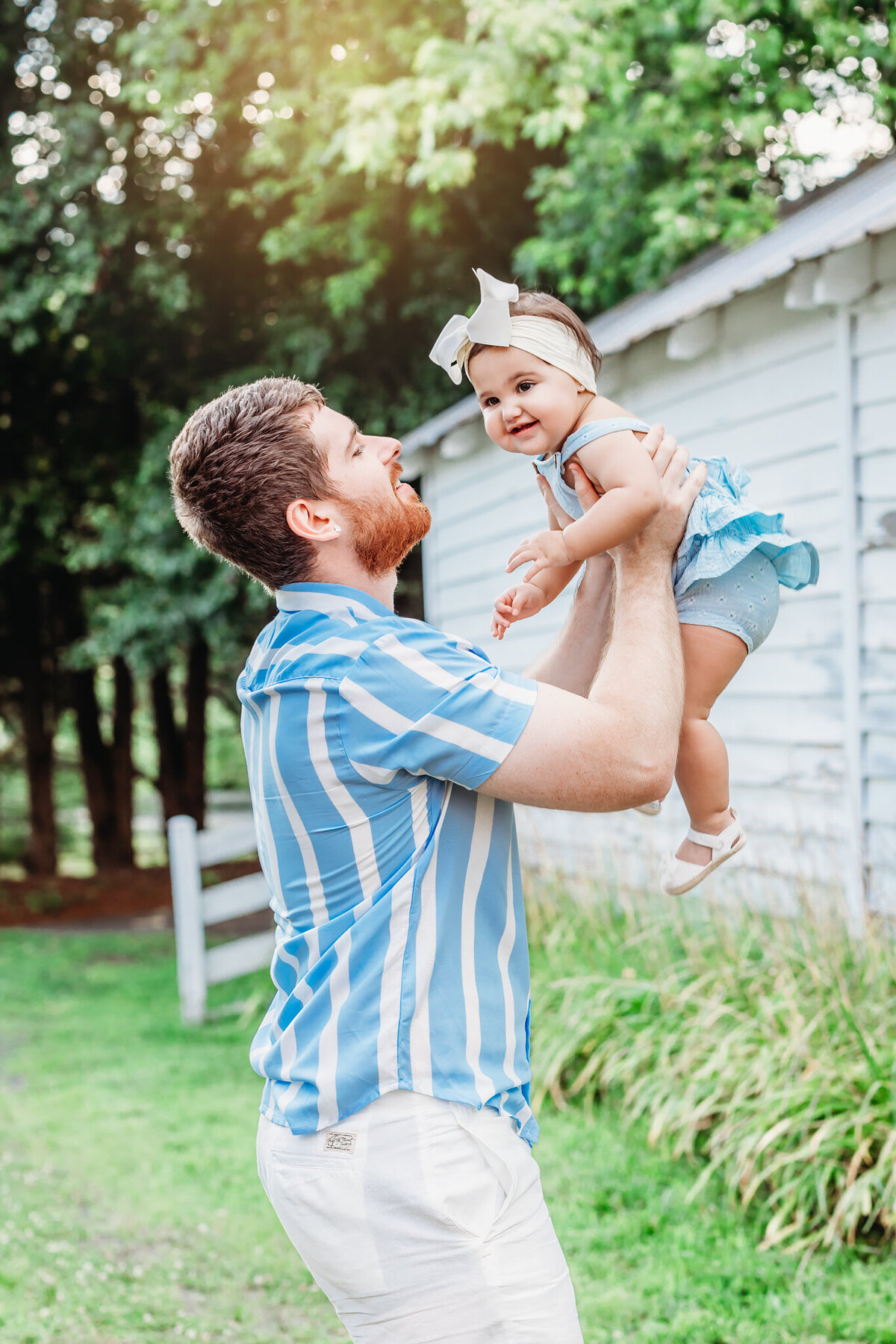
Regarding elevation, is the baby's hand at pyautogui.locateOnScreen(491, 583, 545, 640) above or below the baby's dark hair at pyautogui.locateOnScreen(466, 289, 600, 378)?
below

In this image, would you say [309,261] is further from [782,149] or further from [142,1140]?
[142,1140]

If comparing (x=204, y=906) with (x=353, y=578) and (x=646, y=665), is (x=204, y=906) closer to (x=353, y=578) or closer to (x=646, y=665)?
(x=353, y=578)

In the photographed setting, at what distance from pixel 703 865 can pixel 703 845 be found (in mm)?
38

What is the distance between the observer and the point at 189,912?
7125mm

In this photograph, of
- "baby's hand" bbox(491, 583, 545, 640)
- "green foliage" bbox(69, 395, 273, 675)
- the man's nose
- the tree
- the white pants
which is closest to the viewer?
the white pants

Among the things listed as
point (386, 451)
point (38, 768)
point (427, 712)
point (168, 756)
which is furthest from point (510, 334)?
point (168, 756)

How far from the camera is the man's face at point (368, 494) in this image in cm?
167

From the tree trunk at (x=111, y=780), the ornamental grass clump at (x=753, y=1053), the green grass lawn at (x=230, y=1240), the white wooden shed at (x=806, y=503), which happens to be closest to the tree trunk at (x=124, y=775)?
the tree trunk at (x=111, y=780)

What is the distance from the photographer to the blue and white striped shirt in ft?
4.99

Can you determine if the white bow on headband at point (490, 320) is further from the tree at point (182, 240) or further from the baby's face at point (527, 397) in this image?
the tree at point (182, 240)

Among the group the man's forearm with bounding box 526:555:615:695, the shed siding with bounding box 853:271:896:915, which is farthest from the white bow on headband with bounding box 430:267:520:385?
the shed siding with bounding box 853:271:896:915

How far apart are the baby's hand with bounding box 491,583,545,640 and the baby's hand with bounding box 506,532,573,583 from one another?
0.31 ft

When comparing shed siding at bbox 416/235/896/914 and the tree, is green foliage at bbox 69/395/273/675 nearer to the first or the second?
the tree

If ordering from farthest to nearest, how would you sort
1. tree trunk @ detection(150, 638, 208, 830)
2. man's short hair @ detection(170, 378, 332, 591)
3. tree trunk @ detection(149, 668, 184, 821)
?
tree trunk @ detection(149, 668, 184, 821) < tree trunk @ detection(150, 638, 208, 830) < man's short hair @ detection(170, 378, 332, 591)
